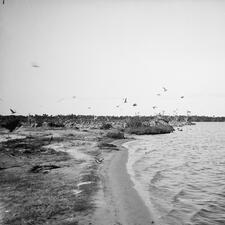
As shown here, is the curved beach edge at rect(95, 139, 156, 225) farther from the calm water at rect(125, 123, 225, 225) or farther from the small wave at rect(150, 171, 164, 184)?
the small wave at rect(150, 171, 164, 184)

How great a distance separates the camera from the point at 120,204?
9562 mm

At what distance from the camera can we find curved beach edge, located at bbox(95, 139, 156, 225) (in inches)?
318

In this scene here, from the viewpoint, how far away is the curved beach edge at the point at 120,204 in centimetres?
807

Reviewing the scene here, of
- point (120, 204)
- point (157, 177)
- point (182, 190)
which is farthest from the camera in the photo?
point (157, 177)

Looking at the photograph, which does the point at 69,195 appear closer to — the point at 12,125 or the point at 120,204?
the point at 120,204

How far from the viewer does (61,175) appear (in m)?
13.4

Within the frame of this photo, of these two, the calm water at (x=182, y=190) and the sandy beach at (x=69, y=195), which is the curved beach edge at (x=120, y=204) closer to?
the sandy beach at (x=69, y=195)

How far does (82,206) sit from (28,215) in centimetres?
183

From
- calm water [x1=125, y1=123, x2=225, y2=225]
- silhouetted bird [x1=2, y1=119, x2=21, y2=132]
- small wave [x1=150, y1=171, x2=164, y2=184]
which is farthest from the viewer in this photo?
silhouetted bird [x1=2, y1=119, x2=21, y2=132]

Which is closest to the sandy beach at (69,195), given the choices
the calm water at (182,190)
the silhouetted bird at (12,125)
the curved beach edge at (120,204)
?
the curved beach edge at (120,204)

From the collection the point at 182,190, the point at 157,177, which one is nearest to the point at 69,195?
the point at 182,190

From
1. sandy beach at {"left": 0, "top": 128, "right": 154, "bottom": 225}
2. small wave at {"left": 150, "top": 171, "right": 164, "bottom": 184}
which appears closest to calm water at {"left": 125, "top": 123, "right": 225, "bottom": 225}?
small wave at {"left": 150, "top": 171, "right": 164, "bottom": 184}

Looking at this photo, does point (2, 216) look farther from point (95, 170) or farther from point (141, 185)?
point (95, 170)

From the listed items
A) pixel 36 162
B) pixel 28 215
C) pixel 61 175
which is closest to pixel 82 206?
pixel 28 215
